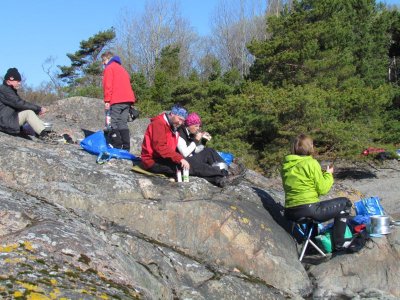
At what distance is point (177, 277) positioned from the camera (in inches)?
186

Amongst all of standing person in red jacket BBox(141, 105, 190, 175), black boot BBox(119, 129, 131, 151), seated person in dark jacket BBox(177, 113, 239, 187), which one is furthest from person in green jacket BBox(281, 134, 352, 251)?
black boot BBox(119, 129, 131, 151)

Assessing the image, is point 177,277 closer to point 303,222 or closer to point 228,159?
point 303,222

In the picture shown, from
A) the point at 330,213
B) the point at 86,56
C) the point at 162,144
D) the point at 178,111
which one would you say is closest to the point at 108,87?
the point at 178,111

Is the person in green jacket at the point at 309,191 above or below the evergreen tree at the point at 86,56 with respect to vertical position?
below

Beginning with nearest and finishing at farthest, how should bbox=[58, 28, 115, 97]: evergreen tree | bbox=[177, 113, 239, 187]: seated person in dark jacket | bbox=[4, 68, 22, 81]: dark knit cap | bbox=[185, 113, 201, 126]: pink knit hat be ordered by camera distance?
bbox=[177, 113, 239, 187]: seated person in dark jacket → bbox=[185, 113, 201, 126]: pink knit hat → bbox=[4, 68, 22, 81]: dark knit cap → bbox=[58, 28, 115, 97]: evergreen tree

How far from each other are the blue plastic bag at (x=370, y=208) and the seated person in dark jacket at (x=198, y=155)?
161cm

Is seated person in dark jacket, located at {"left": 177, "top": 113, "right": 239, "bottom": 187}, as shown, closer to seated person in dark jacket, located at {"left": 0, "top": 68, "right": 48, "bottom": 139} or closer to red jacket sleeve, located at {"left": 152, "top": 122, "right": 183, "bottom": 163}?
red jacket sleeve, located at {"left": 152, "top": 122, "right": 183, "bottom": 163}

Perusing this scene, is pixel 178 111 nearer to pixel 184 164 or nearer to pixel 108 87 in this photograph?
pixel 184 164

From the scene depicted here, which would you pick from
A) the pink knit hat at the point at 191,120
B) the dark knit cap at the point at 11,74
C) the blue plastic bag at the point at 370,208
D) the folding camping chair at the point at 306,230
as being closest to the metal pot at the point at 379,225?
the blue plastic bag at the point at 370,208

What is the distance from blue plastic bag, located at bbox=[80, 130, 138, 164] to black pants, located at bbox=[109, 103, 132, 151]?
0.58 ft

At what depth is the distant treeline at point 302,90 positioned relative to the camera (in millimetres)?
13336

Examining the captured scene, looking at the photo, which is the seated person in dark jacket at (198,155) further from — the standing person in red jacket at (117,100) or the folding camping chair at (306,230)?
the standing person in red jacket at (117,100)

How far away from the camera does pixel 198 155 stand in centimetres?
709

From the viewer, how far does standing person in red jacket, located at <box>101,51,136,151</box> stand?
7.89m
